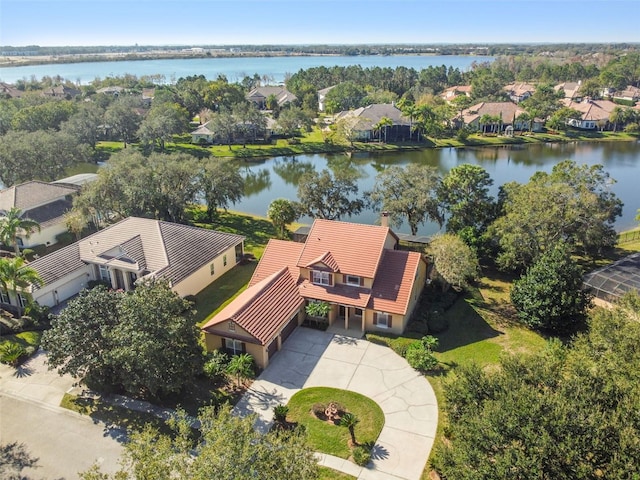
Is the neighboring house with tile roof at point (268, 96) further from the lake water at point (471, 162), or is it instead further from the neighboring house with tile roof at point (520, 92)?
the neighboring house with tile roof at point (520, 92)

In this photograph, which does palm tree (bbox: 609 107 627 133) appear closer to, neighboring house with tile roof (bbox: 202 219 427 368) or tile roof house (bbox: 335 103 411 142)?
tile roof house (bbox: 335 103 411 142)

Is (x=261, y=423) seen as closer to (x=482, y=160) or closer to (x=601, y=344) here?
(x=601, y=344)

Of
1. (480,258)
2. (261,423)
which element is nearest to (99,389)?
(261,423)

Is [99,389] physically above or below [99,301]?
below

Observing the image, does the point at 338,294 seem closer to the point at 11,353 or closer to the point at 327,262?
the point at 327,262

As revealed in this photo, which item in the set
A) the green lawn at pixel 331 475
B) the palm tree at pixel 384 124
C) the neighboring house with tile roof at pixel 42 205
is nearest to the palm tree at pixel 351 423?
the green lawn at pixel 331 475

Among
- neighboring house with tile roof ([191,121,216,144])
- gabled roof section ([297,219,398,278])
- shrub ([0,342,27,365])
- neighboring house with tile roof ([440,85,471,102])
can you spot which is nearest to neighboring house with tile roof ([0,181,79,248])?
shrub ([0,342,27,365])
